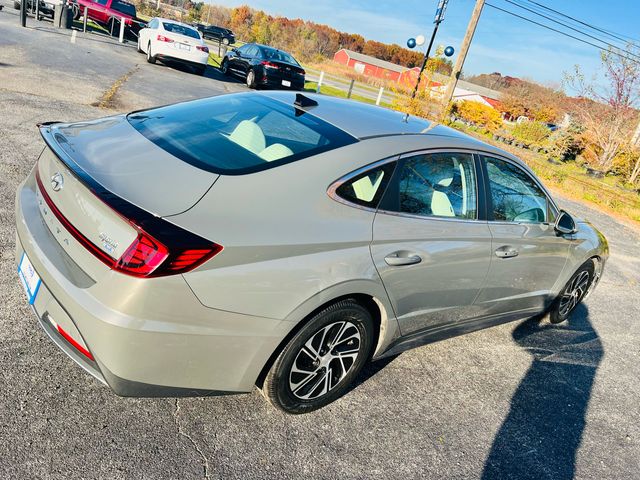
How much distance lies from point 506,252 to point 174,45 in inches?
605

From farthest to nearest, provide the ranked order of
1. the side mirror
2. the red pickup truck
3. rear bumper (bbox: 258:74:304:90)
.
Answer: the red pickup truck < rear bumper (bbox: 258:74:304:90) < the side mirror

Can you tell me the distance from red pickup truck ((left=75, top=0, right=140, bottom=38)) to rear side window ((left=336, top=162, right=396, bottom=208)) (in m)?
23.1

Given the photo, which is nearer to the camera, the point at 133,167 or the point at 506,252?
the point at 133,167

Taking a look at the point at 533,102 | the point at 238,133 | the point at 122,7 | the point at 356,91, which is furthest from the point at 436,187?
Result: the point at 533,102

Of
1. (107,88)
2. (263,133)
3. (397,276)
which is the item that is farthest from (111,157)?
(107,88)

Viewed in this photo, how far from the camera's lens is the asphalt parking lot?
230 cm

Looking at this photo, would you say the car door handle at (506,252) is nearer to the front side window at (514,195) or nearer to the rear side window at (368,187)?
the front side window at (514,195)

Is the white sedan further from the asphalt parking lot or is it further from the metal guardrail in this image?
the asphalt parking lot

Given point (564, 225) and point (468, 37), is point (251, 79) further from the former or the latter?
point (564, 225)

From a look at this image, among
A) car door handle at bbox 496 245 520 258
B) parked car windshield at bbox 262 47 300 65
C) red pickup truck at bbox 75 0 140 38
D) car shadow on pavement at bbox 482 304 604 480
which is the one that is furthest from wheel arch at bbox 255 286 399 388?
red pickup truck at bbox 75 0 140 38

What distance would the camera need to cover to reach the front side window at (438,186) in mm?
2869

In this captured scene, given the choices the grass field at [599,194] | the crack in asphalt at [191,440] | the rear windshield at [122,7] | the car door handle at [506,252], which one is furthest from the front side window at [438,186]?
the rear windshield at [122,7]

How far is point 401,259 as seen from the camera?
2744mm

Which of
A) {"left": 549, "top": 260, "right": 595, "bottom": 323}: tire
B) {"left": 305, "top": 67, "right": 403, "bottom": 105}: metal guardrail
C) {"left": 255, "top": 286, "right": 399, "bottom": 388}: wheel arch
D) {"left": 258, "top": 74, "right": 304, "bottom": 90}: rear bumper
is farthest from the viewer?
{"left": 305, "top": 67, "right": 403, "bottom": 105}: metal guardrail
